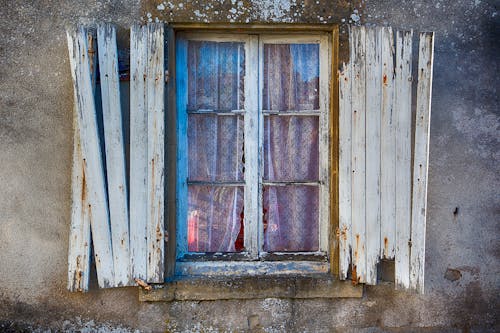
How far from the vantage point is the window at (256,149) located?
3.34 m

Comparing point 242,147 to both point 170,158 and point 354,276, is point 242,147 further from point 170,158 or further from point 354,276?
point 354,276

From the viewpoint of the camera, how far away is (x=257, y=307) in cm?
323

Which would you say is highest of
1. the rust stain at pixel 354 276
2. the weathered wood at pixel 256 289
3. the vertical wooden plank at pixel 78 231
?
the vertical wooden plank at pixel 78 231

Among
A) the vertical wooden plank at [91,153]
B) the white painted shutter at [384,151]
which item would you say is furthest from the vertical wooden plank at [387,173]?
the vertical wooden plank at [91,153]

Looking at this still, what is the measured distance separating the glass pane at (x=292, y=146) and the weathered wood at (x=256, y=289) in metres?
0.64

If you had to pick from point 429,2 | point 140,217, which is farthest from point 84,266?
point 429,2

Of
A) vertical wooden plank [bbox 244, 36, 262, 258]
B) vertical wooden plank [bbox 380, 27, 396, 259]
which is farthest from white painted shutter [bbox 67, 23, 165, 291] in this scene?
vertical wooden plank [bbox 380, 27, 396, 259]

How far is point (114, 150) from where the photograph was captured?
3076 millimetres

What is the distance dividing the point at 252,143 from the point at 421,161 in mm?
1015

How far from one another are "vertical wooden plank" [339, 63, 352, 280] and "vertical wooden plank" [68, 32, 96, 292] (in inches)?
56.9

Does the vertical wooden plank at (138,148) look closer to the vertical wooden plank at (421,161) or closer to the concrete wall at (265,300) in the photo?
the concrete wall at (265,300)

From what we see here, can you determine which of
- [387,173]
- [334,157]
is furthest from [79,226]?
[387,173]

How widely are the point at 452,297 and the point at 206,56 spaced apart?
2122 millimetres

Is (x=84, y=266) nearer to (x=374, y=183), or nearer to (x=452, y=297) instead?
(x=374, y=183)
